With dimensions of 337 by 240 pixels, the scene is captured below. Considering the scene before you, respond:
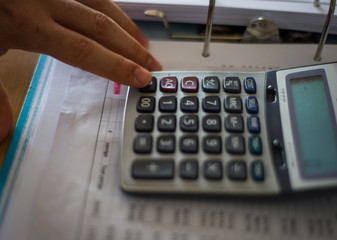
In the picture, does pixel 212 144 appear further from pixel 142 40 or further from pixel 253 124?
pixel 142 40

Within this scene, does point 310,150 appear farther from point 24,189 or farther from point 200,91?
point 24,189

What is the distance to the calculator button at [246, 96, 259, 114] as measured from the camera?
0.94 ft

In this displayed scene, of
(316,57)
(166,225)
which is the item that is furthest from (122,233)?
(316,57)

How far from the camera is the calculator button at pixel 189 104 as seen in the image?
0.94 feet

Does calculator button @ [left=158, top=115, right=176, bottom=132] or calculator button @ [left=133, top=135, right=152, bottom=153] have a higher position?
calculator button @ [left=158, top=115, right=176, bottom=132]

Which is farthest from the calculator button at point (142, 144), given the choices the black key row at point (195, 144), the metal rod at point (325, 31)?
the metal rod at point (325, 31)

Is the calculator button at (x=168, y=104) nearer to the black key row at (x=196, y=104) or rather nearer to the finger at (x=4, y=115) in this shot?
the black key row at (x=196, y=104)

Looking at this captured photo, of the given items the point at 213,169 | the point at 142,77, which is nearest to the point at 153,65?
the point at 142,77

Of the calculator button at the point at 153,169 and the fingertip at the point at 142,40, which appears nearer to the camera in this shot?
the calculator button at the point at 153,169

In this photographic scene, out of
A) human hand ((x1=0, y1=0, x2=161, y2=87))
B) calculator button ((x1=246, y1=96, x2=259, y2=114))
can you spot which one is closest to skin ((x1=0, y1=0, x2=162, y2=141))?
human hand ((x1=0, y1=0, x2=161, y2=87))

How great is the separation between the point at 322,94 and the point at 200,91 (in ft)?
0.38

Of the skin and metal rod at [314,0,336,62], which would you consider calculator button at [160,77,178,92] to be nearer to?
the skin

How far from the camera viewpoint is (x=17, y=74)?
340 millimetres

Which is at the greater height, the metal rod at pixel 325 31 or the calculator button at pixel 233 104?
the metal rod at pixel 325 31
